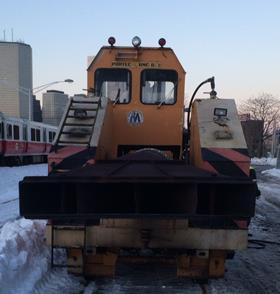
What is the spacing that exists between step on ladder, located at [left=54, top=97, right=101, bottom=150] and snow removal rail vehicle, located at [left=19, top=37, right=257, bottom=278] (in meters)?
0.01

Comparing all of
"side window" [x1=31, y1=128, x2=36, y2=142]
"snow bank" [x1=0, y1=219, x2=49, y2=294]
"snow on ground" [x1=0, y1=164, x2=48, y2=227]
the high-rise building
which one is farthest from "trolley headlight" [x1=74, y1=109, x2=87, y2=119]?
the high-rise building

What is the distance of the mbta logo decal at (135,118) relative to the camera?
26.0ft

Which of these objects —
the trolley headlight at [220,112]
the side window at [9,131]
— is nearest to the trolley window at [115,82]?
the trolley headlight at [220,112]

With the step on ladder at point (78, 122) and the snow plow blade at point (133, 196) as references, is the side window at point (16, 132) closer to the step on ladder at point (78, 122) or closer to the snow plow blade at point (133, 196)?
the step on ladder at point (78, 122)

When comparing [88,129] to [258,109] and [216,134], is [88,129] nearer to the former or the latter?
[216,134]

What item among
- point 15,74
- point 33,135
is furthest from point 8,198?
point 15,74

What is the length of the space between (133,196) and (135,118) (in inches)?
145

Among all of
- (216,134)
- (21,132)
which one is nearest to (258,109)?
(21,132)

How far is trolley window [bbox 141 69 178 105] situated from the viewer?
8.14m

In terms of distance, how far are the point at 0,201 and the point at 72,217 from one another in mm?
10123

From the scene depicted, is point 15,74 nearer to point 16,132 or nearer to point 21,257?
point 16,132

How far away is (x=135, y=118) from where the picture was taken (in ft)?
26.0

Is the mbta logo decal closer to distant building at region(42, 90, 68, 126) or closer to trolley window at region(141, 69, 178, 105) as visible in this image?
trolley window at region(141, 69, 178, 105)

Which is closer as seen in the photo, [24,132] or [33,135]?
[24,132]
